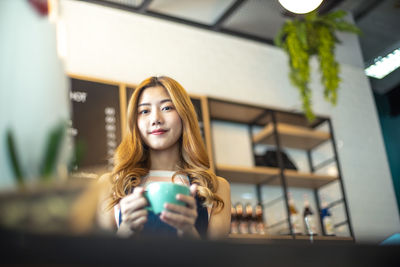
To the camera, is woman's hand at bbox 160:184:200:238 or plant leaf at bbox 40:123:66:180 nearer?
plant leaf at bbox 40:123:66:180

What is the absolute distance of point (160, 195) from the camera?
768 mm

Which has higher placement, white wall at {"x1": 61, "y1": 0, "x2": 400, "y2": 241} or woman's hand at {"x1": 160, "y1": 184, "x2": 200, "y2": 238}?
white wall at {"x1": 61, "y1": 0, "x2": 400, "y2": 241}

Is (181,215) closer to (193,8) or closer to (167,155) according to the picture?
(167,155)

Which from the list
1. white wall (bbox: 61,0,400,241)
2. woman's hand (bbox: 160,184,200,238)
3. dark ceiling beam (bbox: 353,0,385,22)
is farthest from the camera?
dark ceiling beam (bbox: 353,0,385,22)

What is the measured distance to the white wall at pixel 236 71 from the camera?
358 centimetres

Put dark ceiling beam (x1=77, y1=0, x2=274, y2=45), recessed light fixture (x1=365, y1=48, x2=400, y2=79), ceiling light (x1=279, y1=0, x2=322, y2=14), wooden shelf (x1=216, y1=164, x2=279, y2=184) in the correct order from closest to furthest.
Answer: ceiling light (x1=279, y1=0, x2=322, y2=14)
wooden shelf (x1=216, y1=164, x2=279, y2=184)
dark ceiling beam (x1=77, y1=0, x2=274, y2=45)
recessed light fixture (x1=365, y1=48, x2=400, y2=79)

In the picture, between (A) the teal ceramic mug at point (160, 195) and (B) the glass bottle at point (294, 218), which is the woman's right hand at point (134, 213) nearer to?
(A) the teal ceramic mug at point (160, 195)

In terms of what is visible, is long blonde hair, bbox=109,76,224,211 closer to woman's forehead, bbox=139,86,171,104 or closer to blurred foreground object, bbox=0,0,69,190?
woman's forehead, bbox=139,86,171,104

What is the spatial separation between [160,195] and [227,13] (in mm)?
3293

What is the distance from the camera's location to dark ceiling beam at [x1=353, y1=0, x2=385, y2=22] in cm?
418

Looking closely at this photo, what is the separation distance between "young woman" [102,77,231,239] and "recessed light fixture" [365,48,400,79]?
3933mm

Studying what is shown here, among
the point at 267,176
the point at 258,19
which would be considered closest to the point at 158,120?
the point at 267,176

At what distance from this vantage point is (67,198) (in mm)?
365

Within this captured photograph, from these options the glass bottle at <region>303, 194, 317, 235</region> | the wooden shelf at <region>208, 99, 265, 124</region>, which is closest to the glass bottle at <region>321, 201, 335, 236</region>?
the glass bottle at <region>303, 194, 317, 235</region>
